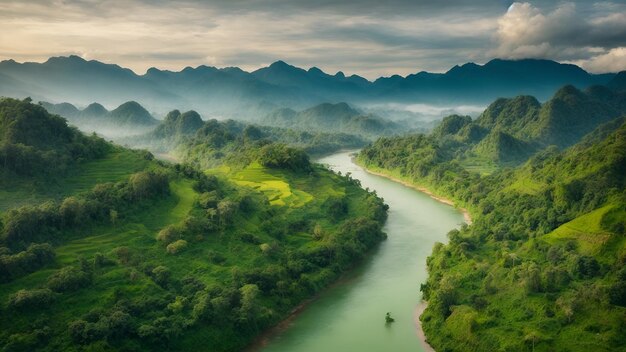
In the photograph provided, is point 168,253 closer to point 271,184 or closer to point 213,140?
point 271,184

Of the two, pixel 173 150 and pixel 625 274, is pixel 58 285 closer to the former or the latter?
pixel 625 274

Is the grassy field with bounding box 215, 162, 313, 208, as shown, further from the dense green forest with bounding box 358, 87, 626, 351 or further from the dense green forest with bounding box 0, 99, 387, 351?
the dense green forest with bounding box 358, 87, 626, 351

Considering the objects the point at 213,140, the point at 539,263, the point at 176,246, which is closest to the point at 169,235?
the point at 176,246

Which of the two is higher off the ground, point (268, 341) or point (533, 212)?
point (533, 212)

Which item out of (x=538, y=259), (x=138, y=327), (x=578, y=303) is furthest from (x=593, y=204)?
(x=138, y=327)

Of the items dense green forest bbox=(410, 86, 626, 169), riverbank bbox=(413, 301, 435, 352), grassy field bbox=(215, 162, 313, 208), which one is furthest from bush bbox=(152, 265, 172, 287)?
dense green forest bbox=(410, 86, 626, 169)
